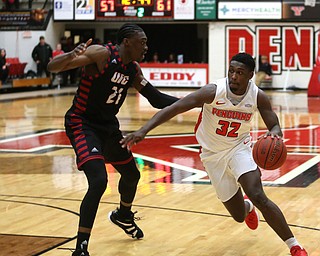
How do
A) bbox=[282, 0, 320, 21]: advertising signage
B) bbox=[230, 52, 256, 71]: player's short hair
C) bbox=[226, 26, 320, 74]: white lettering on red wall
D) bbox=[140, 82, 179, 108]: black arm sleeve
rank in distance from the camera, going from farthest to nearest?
bbox=[226, 26, 320, 74]: white lettering on red wall, bbox=[282, 0, 320, 21]: advertising signage, bbox=[140, 82, 179, 108]: black arm sleeve, bbox=[230, 52, 256, 71]: player's short hair

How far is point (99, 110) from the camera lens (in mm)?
6570

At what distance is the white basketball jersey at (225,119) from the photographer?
633 centimetres

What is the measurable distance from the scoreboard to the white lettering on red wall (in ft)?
7.87

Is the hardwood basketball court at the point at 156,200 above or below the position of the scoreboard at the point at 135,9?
below

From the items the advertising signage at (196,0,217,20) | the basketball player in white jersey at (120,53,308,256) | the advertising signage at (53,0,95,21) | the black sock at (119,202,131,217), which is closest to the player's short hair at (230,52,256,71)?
the basketball player in white jersey at (120,53,308,256)

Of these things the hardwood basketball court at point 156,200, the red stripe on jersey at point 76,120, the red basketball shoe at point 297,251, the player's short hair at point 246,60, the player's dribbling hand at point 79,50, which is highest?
the player's dribbling hand at point 79,50

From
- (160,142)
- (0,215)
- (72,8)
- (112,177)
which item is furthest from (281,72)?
(0,215)

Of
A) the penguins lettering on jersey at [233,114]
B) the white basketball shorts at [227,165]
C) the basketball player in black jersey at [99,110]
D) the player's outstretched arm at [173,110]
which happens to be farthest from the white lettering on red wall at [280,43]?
the player's outstretched arm at [173,110]

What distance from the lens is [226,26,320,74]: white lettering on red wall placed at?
2870 centimetres

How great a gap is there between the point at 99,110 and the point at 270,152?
1.44 metres

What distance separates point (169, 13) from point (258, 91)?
912 inches

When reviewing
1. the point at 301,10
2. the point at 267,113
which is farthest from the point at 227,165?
the point at 301,10

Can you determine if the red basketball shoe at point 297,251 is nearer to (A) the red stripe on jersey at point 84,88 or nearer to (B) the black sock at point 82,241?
(B) the black sock at point 82,241

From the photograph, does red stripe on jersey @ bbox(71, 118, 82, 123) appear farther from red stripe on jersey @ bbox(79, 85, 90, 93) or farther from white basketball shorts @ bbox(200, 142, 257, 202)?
white basketball shorts @ bbox(200, 142, 257, 202)
